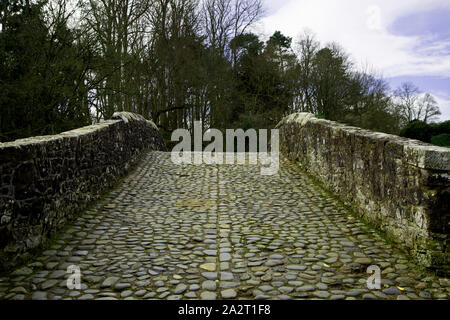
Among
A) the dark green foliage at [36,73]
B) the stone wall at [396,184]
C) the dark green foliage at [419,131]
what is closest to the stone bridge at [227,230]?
the stone wall at [396,184]

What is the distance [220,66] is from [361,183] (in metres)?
19.4

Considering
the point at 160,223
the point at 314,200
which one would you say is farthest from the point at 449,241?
the point at 160,223

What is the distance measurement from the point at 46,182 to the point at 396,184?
4.49m

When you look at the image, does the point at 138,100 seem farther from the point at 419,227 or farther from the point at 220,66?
the point at 419,227

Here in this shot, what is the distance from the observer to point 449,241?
147 inches

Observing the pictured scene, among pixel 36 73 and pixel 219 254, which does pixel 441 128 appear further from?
pixel 36 73

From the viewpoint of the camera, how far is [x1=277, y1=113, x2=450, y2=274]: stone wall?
375 cm

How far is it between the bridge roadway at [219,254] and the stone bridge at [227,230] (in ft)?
0.06

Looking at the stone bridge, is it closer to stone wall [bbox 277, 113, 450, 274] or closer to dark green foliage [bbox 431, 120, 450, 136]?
stone wall [bbox 277, 113, 450, 274]

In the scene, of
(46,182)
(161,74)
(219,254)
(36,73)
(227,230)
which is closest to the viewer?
(219,254)

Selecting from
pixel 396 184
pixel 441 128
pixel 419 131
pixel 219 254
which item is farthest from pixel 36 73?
pixel 441 128

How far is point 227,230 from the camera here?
17.9ft

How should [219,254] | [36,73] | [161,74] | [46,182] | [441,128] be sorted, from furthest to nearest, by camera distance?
[161,74] < [441,128] < [36,73] < [46,182] < [219,254]
